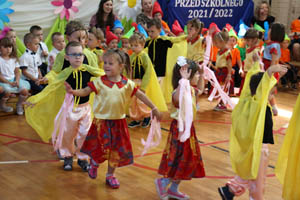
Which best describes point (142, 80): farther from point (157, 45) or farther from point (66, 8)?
point (66, 8)

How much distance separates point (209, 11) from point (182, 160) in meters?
7.28

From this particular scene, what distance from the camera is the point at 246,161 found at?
298 centimetres

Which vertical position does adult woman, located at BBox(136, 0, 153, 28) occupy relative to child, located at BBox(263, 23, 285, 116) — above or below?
above

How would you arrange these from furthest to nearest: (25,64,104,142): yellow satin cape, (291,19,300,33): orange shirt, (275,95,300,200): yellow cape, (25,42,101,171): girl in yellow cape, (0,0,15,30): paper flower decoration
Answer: (291,19,300,33): orange shirt, (0,0,15,30): paper flower decoration, (25,64,104,142): yellow satin cape, (25,42,101,171): girl in yellow cape, (275,95,300,200): yellow cape

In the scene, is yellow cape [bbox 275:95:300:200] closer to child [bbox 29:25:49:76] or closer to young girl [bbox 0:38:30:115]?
young girl [bbox 0:38:30:115]

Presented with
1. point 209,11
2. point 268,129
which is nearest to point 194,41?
point 268,129

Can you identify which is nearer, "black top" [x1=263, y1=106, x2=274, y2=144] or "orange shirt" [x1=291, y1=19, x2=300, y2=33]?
"black top" [x1=263, y1=106, x2=274, y2=144]

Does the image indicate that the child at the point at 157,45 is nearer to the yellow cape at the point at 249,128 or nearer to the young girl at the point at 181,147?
the young girl at the point at 181,147

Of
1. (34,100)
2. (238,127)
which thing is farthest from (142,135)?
(238,127)

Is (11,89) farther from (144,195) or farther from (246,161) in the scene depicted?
(246,161)

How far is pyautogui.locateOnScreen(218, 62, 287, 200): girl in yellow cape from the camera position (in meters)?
2.88

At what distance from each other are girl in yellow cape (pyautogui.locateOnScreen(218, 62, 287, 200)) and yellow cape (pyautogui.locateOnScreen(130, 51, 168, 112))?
2.15 metres

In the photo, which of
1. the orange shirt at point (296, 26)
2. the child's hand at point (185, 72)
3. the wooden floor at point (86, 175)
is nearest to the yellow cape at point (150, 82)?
the wooden floor at point (86, 175)

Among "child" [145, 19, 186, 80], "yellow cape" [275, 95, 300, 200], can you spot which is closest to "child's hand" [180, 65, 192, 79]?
"yellow cape" [275, 95, 300, 200]
